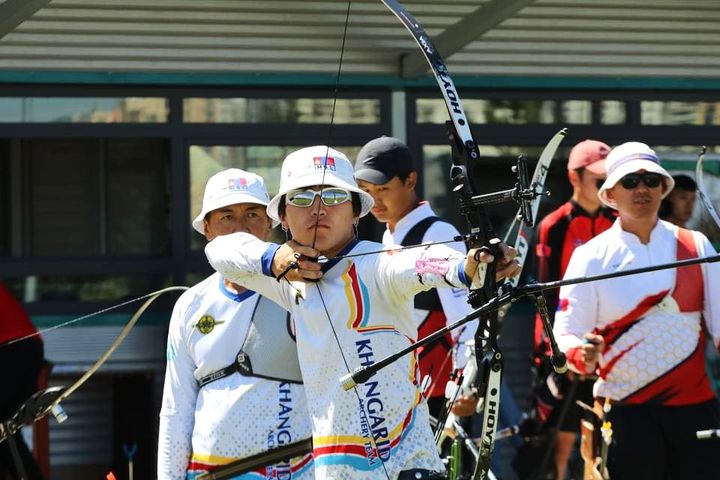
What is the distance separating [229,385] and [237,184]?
2.29 ft

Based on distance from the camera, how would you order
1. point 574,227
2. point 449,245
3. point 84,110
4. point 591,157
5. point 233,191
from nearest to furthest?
1. point 233,191
2. point 449,245
3. point 591,157
4. point 574,227
5. point 84,110

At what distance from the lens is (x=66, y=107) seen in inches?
288

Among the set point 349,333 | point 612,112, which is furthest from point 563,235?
point 349,333

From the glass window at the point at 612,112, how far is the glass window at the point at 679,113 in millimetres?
117

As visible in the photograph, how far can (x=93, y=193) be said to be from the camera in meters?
8.18

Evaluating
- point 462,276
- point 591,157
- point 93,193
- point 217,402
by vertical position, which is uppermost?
point 591,157

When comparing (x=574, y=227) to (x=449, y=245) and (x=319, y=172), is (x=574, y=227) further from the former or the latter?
(x=319, y=172)

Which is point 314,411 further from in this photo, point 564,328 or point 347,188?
point 564,328

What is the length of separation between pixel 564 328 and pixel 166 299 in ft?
9.96

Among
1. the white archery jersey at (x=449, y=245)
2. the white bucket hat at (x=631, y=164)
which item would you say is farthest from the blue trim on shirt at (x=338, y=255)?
the white bucket hat at (x=631, y=164)

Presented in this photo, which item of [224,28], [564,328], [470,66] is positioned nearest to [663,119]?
[470,66]

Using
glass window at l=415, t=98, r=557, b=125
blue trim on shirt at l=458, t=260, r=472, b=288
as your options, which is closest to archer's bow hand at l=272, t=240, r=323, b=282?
blue trim on shirt at l=458, t=260, r=472, b=288

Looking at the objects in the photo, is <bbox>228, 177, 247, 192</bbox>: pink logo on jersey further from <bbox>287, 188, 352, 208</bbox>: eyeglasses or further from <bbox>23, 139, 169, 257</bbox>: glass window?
<bbox>23, 139, 169, 257</bbox>: glass window

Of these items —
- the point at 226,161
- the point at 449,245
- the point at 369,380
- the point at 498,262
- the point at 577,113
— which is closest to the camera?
the point at 498,262
